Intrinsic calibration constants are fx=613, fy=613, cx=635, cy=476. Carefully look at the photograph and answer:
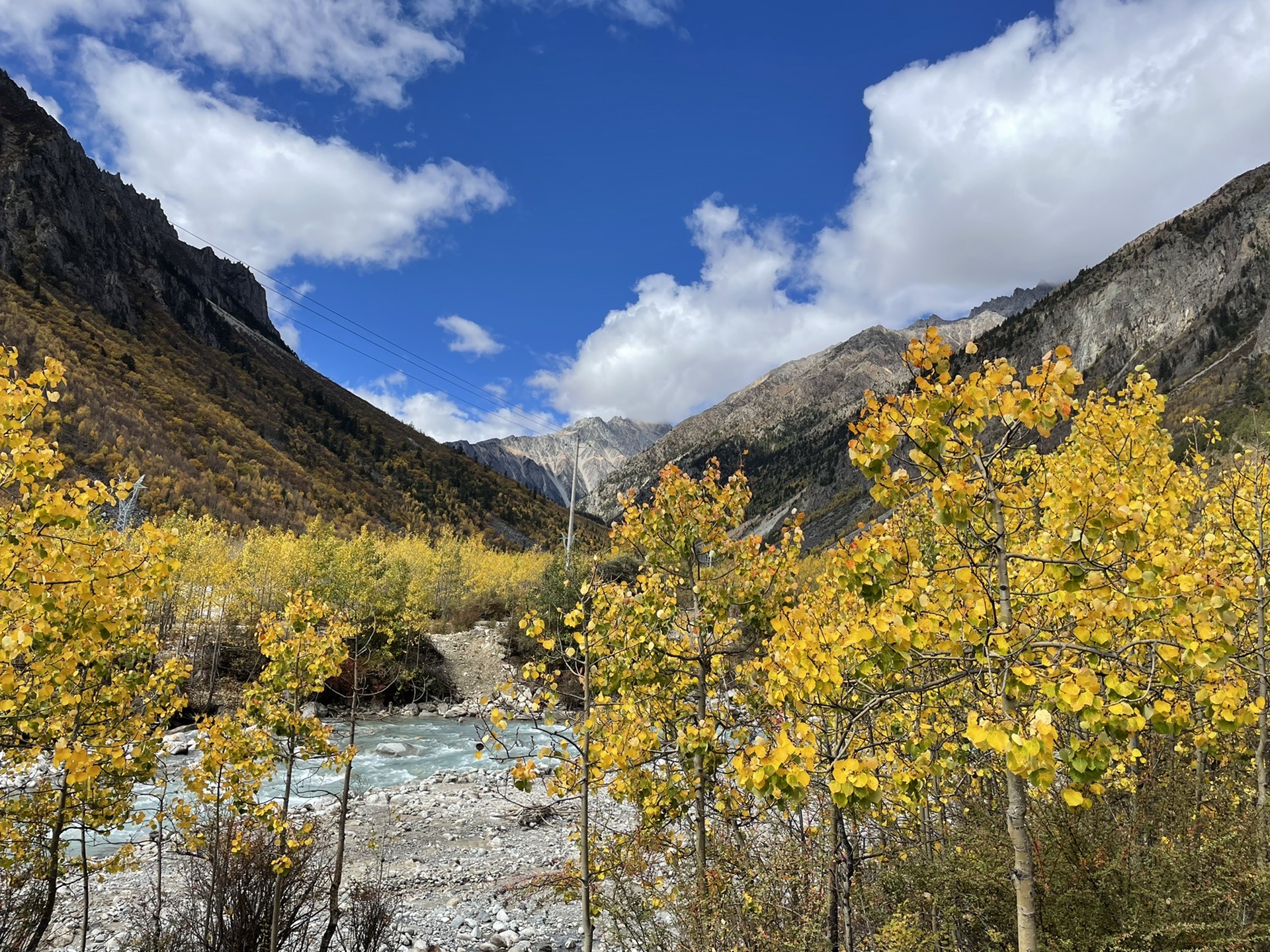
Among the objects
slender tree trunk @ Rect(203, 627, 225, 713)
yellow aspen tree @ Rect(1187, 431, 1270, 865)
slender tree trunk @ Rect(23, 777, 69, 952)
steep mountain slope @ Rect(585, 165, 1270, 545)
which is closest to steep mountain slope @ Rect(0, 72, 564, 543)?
slender tree trunk @ Rect(203, 627, 225, 713)

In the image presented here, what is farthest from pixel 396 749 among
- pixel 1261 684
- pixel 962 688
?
pixel 1261 684

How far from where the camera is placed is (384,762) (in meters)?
18.1

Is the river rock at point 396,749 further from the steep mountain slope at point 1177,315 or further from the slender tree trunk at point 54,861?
the steep mountain slope at point 1177,315

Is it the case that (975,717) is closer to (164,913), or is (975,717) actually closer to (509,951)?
(509,951)

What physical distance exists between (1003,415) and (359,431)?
4357 inches

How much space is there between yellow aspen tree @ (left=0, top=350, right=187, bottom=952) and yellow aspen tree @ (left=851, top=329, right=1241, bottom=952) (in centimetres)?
412

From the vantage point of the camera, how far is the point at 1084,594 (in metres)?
2.70

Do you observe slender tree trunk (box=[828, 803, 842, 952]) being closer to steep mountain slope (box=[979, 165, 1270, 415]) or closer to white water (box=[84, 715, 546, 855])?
white water (box=[84, 715, 546, 855])

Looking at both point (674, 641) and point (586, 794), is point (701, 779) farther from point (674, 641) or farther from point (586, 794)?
point (674, 641)

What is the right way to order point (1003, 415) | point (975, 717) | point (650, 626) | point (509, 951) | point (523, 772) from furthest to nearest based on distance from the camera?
point (509, 951) → point (650, 626) → point (523, 772) → point (1003, 415) → point (975, 717)

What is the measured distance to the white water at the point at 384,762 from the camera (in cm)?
1297

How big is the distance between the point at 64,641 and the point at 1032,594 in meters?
6.44

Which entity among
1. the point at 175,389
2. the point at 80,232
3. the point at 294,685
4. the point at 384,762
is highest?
the point at 80,232

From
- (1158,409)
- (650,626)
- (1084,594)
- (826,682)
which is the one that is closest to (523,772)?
(650,626)
